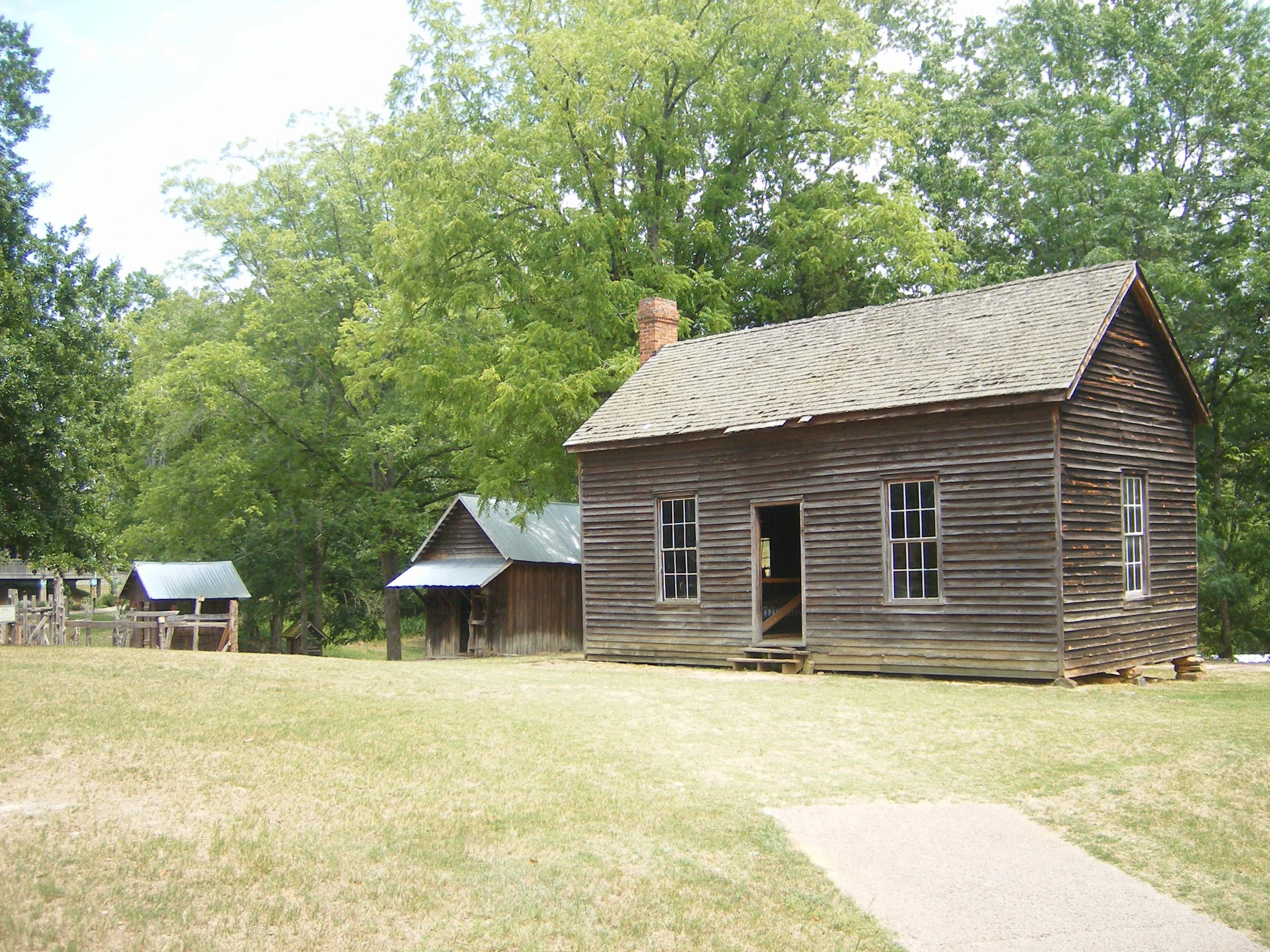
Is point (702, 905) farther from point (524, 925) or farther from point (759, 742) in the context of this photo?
point (759, 742)

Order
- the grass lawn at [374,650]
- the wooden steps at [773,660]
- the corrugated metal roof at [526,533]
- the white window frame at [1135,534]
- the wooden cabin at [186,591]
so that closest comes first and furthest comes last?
1. the white window frame at [1135,534]
2. the wooden steps at [773,660]
3. the corrugated metal roof at [526,533]
4. the wooden cabin at [186,591]
5. the grass lawn at [374,650]

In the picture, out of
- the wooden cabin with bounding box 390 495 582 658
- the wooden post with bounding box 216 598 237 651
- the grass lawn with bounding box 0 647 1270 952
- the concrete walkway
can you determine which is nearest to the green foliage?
the wooden cabin with bounding box 390 495 582 658

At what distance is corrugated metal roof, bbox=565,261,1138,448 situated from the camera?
682 inches

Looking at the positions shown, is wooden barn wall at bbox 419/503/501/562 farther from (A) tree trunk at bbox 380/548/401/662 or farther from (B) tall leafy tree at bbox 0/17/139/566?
(B) tall leafy tree at bbox 0/17/139/566

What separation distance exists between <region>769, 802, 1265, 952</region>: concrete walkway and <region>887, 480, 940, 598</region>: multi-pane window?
8.57 m

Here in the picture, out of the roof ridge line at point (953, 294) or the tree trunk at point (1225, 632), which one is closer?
the roof ridge line at point (953, 294)

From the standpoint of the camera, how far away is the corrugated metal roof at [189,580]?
36.2 m

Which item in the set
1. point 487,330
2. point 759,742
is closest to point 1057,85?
point 487,330

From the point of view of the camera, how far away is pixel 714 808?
908 cm

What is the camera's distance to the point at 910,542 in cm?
1791

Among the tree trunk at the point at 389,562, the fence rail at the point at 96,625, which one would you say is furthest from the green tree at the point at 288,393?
the fence rail at the point at 96,625

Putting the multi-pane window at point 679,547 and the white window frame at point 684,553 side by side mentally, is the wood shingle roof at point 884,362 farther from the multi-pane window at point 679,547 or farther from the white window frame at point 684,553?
the multi-pane window at point 679,547

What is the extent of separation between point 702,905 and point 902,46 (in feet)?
127

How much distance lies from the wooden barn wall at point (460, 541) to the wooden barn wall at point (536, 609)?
94 cm
